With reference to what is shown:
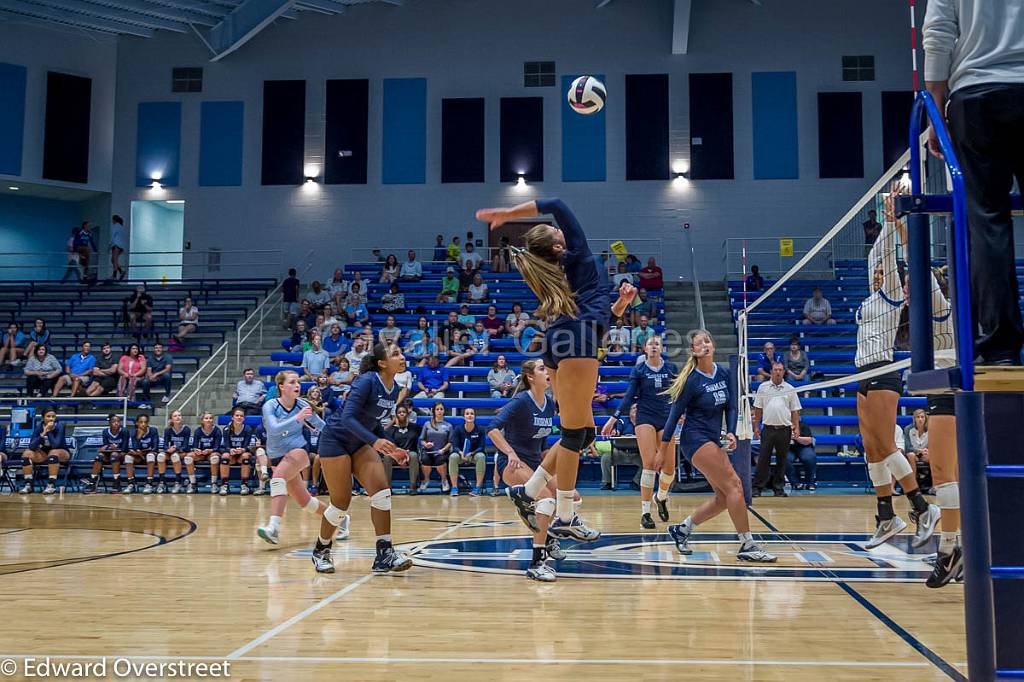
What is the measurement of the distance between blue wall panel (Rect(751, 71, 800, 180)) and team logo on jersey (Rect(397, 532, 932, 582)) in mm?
16159

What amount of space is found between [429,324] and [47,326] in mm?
9670

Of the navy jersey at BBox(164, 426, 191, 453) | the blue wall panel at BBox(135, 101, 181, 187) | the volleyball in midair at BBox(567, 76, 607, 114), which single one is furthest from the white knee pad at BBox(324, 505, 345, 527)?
the blue wall panel at BBox(135, 101, 181, 187)

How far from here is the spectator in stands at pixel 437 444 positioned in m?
14.1

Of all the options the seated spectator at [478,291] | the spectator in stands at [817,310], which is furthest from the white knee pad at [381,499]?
the seated spectator at [478,291]

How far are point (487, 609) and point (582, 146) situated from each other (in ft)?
64.0

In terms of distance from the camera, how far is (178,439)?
1488 centimetres

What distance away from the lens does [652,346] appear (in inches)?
361

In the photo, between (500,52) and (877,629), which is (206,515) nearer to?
(877,629)

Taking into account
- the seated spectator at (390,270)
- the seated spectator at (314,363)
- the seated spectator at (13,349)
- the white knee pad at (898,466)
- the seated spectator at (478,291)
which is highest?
the seated spectator at (390,270)

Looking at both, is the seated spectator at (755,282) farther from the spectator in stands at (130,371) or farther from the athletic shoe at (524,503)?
the athletic shoe at (524,503)

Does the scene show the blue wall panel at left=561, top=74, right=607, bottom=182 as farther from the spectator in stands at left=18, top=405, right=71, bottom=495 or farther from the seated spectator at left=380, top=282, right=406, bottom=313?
the spectator in stands at left=18, top=405, right=71, bottom=495

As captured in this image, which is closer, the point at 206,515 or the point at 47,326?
the point at 206,515

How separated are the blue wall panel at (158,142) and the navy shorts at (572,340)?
Result: 21.6m

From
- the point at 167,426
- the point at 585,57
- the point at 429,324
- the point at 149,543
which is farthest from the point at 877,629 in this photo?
the point at 585,57
